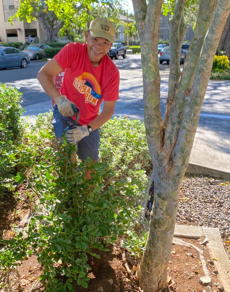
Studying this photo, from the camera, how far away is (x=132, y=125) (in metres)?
4.98

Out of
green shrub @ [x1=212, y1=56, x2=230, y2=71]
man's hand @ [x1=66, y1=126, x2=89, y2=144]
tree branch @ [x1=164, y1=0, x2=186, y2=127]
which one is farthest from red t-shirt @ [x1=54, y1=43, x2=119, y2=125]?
green shrub @ [x1=212, y1=56, x2=230, y2=71]

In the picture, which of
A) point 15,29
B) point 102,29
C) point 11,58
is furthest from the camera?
point 15,29

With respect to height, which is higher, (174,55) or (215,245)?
(174,55)

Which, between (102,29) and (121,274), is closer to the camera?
(121,274)

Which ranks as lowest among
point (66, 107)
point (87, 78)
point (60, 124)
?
point (60, 124)

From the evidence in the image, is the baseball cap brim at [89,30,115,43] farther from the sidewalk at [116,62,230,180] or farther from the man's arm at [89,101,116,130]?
the sidewalk at [116,62,230,180]

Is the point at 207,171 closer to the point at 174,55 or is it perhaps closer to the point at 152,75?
the point at 174,55

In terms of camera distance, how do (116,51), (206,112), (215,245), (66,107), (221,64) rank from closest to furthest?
(66,107), (215,245), (206,112), (221,64), (116,51)

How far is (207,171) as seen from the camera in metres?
4.26

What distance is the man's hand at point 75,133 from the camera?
2225mm

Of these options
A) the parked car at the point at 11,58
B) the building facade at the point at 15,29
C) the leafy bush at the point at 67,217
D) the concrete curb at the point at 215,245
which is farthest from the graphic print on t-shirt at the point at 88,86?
the building facade at the point at 15,29

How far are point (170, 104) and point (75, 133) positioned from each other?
76 cm

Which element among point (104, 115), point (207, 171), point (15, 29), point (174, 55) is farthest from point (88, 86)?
point (15, 29)

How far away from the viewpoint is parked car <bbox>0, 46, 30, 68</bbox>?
61.2ft
